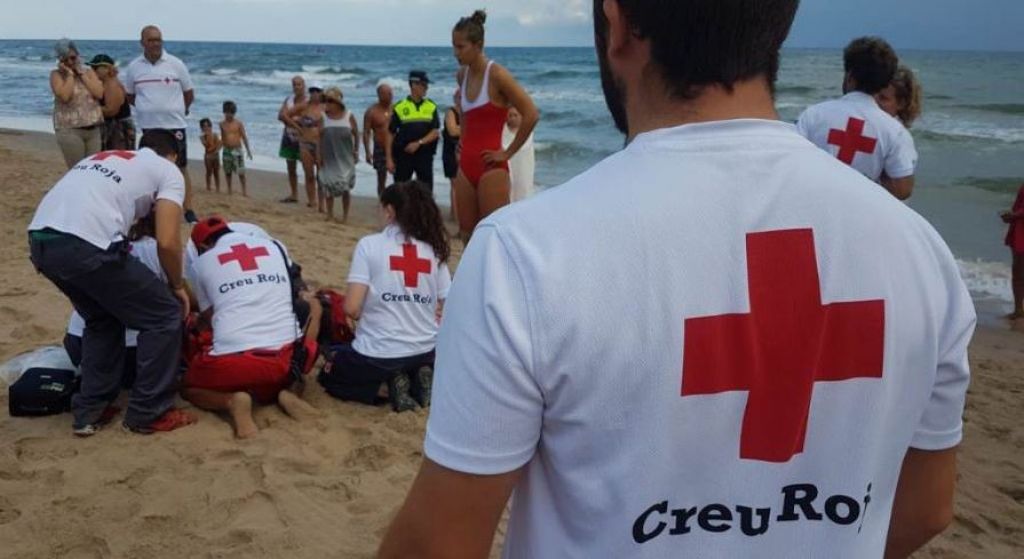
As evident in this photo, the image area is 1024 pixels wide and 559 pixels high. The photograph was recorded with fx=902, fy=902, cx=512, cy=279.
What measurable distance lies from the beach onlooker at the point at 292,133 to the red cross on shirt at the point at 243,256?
22.2 feet

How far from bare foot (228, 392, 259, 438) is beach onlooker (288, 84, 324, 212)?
22.2 ft

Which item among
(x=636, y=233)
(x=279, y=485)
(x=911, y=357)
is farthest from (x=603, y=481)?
(x=279, y=485)

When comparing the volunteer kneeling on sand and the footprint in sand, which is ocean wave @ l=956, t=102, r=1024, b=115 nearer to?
the volunteer kneeling on sand

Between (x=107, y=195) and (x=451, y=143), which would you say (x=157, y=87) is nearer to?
(x=451, y=143)

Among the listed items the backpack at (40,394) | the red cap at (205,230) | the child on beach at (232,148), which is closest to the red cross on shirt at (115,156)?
the red cap at (205,230)

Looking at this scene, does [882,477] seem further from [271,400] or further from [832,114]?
[271,400]

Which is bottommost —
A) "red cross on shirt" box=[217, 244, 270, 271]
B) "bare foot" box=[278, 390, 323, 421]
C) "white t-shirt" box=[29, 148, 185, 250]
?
"bare foot" box=[278, 390, 323, 421]

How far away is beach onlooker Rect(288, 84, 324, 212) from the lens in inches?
429

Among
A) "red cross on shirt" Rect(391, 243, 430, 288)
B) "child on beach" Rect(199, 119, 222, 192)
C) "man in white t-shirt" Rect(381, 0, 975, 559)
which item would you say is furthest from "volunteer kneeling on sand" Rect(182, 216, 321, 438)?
"child on beach" Rect(199, 119, 222, 192)

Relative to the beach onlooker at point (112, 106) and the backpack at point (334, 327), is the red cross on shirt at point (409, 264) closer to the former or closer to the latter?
the backpack at point (334, 327)

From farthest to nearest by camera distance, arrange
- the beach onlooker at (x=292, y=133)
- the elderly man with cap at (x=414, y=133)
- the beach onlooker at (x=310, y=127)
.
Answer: the beach onlooker at (x=292, y=133) < the beach onlooker at (x=310, y=127) < the elderly man with cap at (x=414, y=133)

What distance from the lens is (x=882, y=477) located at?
3.48 ft

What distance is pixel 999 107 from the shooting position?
2317 centimetres

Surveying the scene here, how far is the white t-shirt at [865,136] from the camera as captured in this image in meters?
4.30
